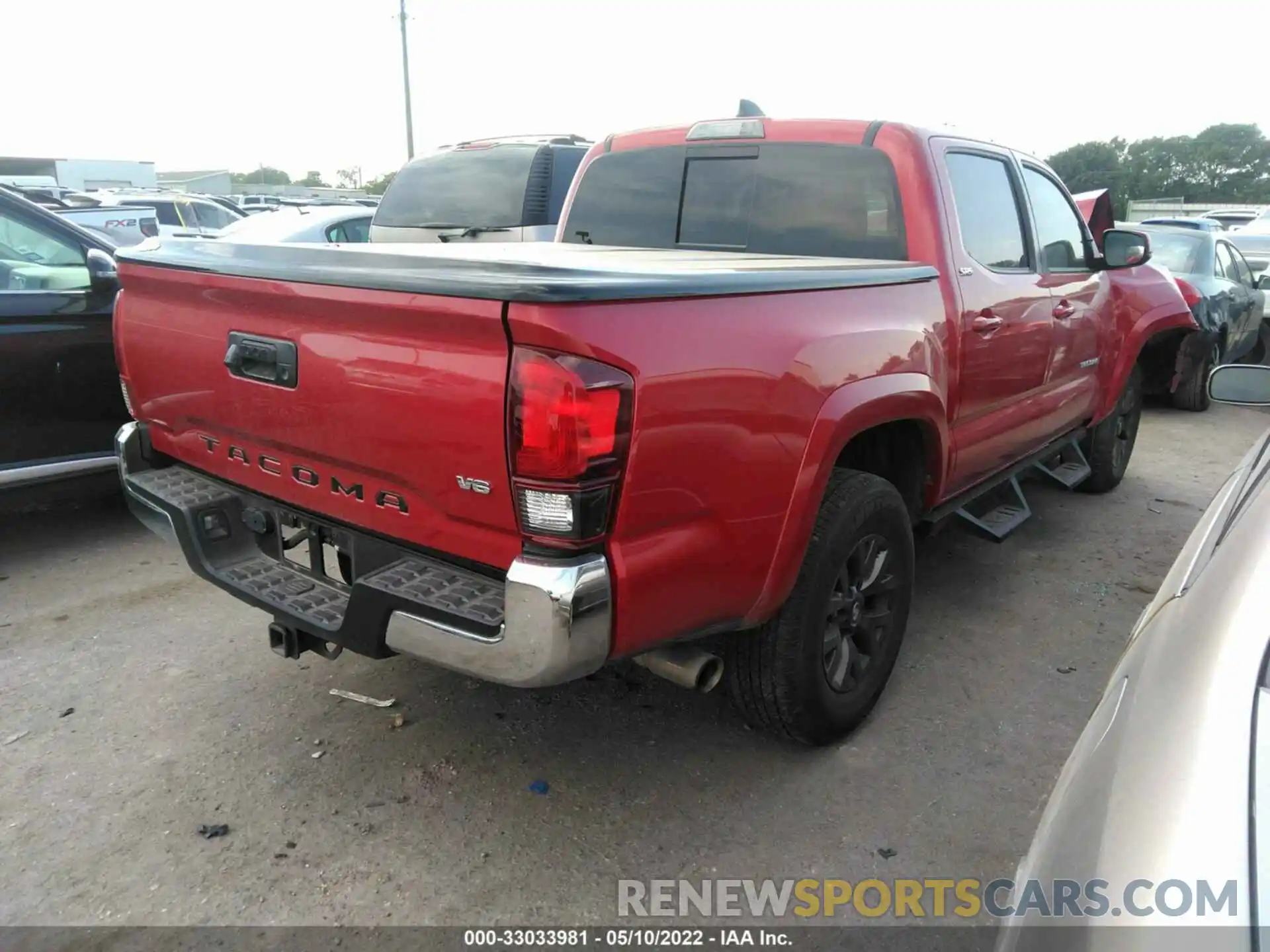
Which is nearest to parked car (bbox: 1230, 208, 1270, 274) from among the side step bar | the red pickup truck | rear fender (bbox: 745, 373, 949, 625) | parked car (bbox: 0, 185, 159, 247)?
the side step bar

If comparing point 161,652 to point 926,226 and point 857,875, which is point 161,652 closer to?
point 857,875

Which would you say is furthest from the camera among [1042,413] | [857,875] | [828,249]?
[1042,413]

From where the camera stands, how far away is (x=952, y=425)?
3354mm

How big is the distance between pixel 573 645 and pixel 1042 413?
3149 mm

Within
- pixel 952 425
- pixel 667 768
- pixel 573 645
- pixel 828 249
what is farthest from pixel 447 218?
pixel 573 645

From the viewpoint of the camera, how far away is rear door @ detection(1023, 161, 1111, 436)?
4.21m

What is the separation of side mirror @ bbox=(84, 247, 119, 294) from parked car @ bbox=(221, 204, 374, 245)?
2.84 metres

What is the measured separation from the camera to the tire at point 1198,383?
8317 mm

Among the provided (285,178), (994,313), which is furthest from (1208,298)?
(285,178)

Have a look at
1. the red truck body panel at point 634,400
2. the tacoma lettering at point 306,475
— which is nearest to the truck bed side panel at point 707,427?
the red truck body panel at point 634,400

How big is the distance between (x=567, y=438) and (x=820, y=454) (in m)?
0.84

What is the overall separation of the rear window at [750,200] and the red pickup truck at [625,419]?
1 cm

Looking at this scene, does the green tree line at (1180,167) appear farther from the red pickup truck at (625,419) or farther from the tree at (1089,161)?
the red pickup truck at (625,419)

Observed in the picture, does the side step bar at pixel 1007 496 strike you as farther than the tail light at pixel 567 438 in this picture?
Yes
